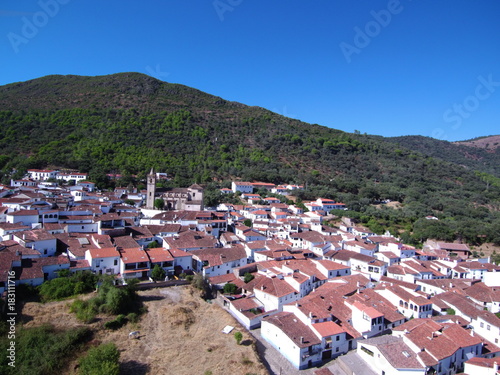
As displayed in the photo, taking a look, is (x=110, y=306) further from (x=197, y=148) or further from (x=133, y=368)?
(x=197, y=148)

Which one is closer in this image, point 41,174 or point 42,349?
point 42,349

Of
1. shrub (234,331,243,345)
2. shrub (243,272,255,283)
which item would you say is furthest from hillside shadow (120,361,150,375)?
shrub (243,272,255,283)

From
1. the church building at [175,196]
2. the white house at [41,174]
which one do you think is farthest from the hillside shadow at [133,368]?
the white house at [41,174]

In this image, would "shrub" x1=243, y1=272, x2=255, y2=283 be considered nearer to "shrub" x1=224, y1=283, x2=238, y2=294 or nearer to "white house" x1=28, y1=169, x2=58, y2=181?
"shrub" x1=224, y1=283, x2=238, y2=294

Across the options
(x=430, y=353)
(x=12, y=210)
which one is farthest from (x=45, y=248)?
(x=430, y=353)

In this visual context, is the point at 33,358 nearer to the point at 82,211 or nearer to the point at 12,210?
the point at 82,211

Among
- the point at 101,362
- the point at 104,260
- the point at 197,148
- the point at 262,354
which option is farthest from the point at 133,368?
the point at 197,148

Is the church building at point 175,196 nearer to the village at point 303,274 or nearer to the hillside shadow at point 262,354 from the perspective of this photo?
the village at point 303,274
